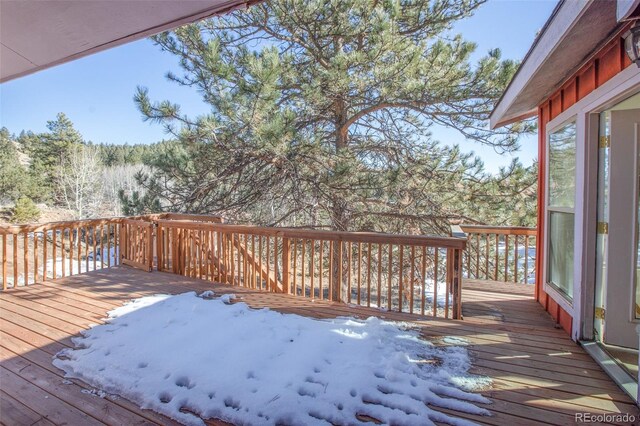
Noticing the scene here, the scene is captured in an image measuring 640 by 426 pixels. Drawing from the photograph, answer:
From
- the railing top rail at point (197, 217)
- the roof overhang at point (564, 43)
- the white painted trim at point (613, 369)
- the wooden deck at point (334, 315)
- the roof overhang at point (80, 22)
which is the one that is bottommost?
the wooden deck at point (334, 315)

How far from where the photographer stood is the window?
301cm

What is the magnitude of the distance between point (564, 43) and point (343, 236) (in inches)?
102

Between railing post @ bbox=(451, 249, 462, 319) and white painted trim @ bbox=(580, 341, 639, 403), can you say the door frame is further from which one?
railing post @ bbox=(451, 249, 462, 319)

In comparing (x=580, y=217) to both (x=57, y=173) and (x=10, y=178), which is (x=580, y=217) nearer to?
(x=10, y=178)

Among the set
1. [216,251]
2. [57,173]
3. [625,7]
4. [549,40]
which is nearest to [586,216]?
[549,40]

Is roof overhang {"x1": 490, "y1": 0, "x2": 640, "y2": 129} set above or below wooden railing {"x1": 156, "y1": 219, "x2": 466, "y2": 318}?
above

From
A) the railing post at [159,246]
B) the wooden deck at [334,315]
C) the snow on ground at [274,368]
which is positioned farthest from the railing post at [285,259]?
the railing post at [159,246]

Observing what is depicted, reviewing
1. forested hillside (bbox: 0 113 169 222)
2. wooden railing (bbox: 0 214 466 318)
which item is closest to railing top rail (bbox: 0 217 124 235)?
wooden railing (bbox: 0 214 466 318)

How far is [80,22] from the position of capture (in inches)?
58.4

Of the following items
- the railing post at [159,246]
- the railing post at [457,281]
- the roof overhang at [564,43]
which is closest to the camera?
the roof overhang at [564,43]

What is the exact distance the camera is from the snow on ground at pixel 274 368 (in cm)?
185

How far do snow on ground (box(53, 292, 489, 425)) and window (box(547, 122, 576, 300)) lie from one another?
155cm

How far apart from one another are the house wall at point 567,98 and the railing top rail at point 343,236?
1.27m

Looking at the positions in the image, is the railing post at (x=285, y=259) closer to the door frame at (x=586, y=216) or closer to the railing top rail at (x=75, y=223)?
the railing top rail at (x=75, y=223)
